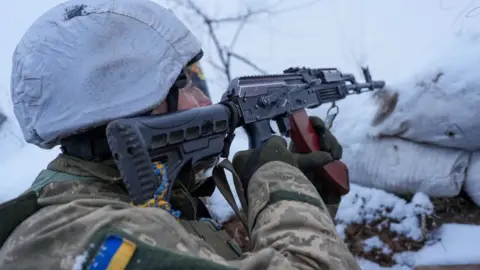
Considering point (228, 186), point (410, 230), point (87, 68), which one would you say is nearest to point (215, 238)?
point (228, 186)

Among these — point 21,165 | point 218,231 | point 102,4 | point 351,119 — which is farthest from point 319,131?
point 21,165

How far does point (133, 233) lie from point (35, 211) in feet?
0.74

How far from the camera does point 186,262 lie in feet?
2.29

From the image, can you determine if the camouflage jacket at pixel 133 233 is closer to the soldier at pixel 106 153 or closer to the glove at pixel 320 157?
the soldier at pixel 106 153

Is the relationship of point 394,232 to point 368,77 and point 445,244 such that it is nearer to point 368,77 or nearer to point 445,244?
point 445,244

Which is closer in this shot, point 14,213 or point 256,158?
point 14,213

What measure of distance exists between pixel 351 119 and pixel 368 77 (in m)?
0.36

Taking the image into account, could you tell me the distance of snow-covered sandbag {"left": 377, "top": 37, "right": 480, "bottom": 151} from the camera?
90.3 inches

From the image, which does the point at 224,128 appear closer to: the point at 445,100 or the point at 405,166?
the point at 445,100

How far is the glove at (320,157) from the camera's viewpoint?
1.43m

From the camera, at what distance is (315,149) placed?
1605mm

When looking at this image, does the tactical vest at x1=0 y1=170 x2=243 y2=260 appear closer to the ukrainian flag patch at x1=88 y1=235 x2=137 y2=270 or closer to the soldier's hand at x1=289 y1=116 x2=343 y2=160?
the ukrainian flag patch at x1=88 y1=235 x2=137 y2=270

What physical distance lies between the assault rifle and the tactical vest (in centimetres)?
13

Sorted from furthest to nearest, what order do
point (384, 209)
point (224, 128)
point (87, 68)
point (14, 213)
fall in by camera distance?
1. point (384, 209)
2. point (224, 128)
3. point (87, 68)
4. point (14, 213)
